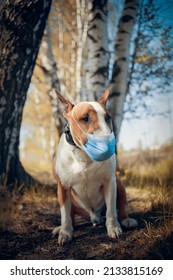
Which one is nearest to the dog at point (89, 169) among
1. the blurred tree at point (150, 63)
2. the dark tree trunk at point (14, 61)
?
the dark tree trunk at point (14, 61)

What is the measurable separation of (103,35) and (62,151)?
4.90ft

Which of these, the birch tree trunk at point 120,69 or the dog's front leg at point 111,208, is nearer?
the dog's front leg at point 111,208

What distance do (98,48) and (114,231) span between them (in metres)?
1.76

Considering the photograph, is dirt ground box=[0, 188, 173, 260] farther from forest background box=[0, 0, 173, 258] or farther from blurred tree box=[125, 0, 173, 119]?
blurred tree box=[125, 0, 173, 119]

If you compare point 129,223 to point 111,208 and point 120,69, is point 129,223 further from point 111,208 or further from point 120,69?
point 120,69

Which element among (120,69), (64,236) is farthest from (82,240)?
(120,69)

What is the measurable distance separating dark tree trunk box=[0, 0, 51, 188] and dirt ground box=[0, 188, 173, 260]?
1.65 ft

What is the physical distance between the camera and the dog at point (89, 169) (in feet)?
5.50

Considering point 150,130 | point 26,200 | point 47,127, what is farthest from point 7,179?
point 47,127

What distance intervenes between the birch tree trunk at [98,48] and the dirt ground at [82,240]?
1096 millimetres

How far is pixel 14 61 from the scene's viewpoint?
265 centimetres

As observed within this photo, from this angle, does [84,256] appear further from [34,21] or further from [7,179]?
[34,21]

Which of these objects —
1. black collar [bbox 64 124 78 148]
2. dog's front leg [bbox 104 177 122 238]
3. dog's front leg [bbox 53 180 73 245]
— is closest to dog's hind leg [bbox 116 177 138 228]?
dog's front leg [bbox 104 177 122 238]

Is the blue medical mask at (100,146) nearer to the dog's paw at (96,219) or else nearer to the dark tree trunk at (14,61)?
the dog's paw at (96,219)
